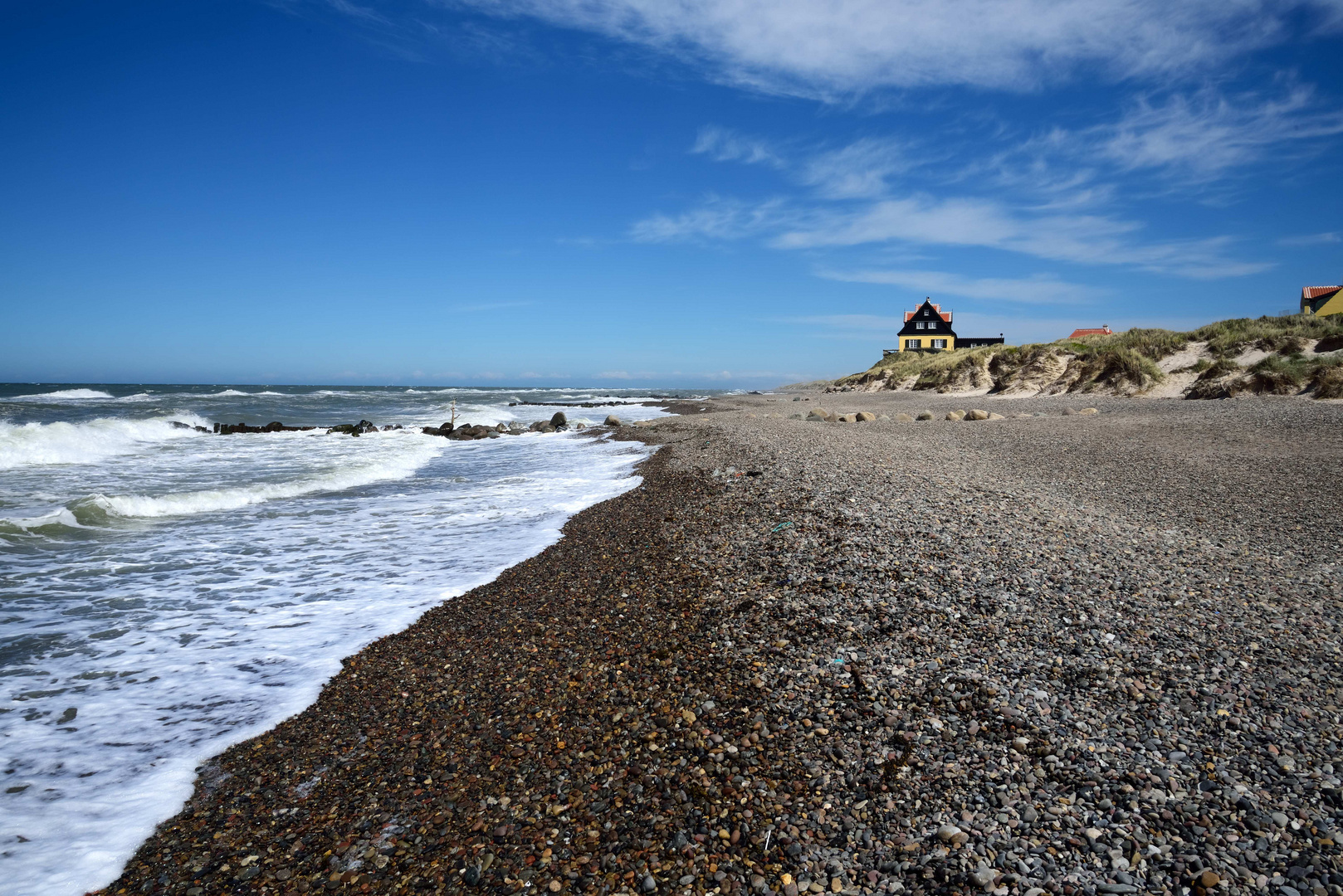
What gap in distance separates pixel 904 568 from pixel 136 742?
6.21 metres

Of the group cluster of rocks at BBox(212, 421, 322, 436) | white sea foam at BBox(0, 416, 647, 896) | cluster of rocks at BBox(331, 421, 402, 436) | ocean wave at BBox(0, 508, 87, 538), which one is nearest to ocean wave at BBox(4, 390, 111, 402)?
cluster of rocks at BBox(212, 421, 322, 436)

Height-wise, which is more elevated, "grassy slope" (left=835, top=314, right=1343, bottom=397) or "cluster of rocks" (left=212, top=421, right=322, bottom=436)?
"grassy slope" (left=835, top=314, right=1343, bottom=397)

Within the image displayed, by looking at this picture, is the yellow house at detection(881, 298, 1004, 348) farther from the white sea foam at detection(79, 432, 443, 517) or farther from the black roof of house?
the white sea foam at detection(79, 432, 443, 517)

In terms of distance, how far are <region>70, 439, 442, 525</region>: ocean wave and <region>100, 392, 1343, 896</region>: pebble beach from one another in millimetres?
8210

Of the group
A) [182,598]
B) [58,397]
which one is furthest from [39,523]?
[58,397]

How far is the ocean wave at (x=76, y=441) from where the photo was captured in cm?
1827

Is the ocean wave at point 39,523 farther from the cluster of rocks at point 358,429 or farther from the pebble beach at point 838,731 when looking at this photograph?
the cluster of rocks at point 358,429

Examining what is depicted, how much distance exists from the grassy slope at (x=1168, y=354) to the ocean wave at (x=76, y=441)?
38.5 m

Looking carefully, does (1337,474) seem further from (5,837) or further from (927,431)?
(5,837)

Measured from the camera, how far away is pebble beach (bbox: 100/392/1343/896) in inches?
109

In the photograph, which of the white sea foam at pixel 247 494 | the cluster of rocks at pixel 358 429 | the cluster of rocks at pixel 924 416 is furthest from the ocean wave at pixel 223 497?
the cluster of rocks at pixel 924 416

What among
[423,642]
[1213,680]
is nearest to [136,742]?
[423,642]

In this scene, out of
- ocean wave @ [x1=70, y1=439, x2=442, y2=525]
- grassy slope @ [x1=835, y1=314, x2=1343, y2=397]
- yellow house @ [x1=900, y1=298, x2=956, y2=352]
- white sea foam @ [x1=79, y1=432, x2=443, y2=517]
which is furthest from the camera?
yellow house @ [x1=900, y1=298, x2=956, y2=352]

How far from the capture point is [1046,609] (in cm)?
493
